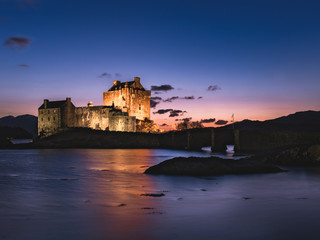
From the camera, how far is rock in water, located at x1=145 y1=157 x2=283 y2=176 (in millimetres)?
19578

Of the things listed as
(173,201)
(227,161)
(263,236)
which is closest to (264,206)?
(173,201)

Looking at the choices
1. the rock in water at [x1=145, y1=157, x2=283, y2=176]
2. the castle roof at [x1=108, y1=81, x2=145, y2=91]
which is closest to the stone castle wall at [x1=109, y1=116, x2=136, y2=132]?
the castle roof at [x1=108, y1=81, x2=145, y2=91]

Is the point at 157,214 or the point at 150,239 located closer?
the point at 150,239

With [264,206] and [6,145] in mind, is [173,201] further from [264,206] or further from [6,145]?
[6,145]

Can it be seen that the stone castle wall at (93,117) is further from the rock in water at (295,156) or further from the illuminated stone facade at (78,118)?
the rock in water at (295,156)

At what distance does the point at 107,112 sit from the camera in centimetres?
7431

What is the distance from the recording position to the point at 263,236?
7.65 metres

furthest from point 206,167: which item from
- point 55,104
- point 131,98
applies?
point 55,104

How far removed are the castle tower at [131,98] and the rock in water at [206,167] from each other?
60.2 m

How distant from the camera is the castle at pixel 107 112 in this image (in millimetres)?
72188

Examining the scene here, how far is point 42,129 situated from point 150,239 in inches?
3010

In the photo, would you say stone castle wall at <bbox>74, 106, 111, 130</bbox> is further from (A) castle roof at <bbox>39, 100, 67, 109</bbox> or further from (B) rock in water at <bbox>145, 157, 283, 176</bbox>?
(B) rock in water at <bbox>145, 157, 283, 176</bbox>

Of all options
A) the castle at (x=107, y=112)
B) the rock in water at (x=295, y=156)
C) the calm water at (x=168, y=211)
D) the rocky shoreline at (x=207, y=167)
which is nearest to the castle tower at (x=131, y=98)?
the castle at (x=107, y=112)

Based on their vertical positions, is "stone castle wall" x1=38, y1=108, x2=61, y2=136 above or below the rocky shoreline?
above
